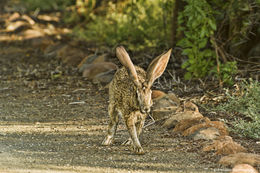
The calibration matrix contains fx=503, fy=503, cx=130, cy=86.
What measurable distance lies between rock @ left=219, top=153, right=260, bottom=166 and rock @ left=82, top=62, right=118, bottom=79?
5.39m

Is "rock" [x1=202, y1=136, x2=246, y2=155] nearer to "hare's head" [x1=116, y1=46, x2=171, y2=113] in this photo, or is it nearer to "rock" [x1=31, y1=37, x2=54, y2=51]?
"hare's head" [x1=116, y1=46, x2=171, y2=113]

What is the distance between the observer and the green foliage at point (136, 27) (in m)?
12.3

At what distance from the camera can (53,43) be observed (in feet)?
46.0

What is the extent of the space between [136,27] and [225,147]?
8048 millimetres

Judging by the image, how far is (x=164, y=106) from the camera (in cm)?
720

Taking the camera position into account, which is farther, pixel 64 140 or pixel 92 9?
pixel 92 9

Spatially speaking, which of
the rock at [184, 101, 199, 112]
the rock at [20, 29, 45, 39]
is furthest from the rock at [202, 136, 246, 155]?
the rock at [20, 29, 45, 39]

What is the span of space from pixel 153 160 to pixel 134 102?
2.14 feet

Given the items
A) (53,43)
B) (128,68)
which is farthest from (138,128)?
(53,43)

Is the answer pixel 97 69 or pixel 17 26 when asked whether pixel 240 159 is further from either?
pixel 17 26

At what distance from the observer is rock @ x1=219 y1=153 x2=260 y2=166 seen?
4.82 metres

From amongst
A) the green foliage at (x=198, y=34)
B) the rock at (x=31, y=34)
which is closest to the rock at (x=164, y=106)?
the green foliage at (x=198, y=34)

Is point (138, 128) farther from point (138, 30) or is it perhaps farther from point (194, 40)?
point (138, 30)

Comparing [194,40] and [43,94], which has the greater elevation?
[194,40]
